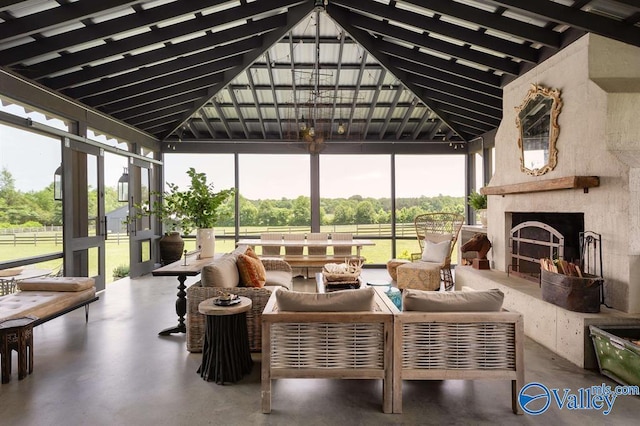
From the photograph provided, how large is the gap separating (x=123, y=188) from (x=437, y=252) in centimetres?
586

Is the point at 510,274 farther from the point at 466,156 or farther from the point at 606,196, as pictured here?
the point at 466,156

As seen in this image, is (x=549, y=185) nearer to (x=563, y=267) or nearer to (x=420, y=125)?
(x=563, y=267)

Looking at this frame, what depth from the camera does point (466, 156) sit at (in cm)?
869

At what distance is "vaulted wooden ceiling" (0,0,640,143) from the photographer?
3.83 meters

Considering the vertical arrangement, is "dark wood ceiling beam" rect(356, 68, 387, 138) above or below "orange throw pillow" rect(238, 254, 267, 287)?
above

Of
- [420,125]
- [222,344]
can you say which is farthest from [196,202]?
[420,125]

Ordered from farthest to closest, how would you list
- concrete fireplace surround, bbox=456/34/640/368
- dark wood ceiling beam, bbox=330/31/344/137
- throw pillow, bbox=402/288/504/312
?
dark wood ceiling beam, bbox=330/31/344/137 → concrete fireplace surround, bbox=456/34/640/368 → throw pillow, bbox=402/288/504/312

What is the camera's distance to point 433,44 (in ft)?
16.4

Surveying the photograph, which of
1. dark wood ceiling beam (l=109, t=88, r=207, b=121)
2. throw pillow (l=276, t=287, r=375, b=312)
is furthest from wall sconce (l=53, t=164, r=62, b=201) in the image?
throw pillow (l=276, t=287, r=375, b=312)

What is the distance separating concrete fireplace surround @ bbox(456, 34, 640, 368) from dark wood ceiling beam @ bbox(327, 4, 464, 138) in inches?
89.7

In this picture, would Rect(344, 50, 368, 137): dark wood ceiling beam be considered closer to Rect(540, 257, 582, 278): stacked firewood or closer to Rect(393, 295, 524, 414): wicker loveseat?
Rect(540, 257, 582, 278): stacked firewood

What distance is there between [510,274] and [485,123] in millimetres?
3414

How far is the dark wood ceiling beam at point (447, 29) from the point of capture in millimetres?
4453

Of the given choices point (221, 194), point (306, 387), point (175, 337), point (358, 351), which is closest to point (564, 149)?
point (358, 351)
